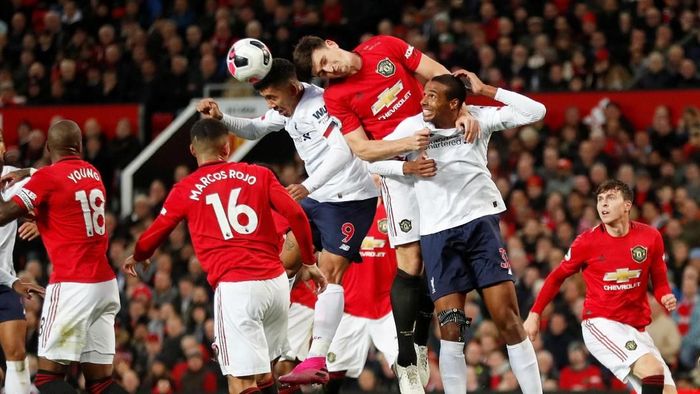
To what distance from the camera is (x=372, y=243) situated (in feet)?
38.1

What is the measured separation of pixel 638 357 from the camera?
9.60 metres

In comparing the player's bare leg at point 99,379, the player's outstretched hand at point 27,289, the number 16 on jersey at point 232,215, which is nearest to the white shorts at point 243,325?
the number 16 on jersey at point 232,215

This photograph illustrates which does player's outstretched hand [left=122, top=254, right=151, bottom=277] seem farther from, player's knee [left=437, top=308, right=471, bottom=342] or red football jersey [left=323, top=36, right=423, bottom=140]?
player's knee [left=437, top=308, right=471, bottom=342]

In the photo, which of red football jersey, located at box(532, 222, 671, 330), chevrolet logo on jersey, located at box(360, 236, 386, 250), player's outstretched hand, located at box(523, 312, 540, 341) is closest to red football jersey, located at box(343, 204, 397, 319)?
chevrolet logo on jersey, located at box(360, 236, 386, 250)

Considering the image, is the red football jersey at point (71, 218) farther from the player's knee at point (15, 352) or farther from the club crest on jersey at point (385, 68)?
the club crest on jersey at point (385, 68)

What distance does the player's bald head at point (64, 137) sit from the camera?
923 centimetres

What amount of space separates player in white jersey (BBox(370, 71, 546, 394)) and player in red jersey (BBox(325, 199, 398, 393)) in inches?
114

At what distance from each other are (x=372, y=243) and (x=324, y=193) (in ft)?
6.28

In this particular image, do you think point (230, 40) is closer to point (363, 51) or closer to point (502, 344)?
point (502, 344)

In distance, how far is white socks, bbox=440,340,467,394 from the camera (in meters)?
8.63

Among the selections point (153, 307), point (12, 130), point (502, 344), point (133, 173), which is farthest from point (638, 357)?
point (12, 130)

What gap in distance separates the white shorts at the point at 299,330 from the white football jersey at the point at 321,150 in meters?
1.48

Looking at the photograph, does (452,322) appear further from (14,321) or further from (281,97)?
(14,321)

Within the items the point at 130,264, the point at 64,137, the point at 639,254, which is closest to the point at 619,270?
the point at 639,254
